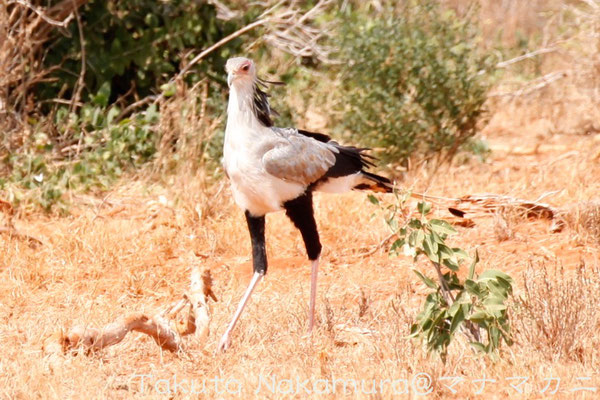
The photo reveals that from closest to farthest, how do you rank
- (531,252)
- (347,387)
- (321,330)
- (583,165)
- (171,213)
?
(347,387) → (321,330) → (531,252) → (171,213) → (583,165)

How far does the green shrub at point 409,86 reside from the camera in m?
7.57

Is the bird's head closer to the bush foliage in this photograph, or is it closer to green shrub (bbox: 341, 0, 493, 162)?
the bush foliage

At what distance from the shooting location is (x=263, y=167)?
4559mm

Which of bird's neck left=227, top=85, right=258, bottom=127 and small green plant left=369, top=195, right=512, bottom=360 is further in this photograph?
bird's neck left=227, top=85, right=258, bottom=127

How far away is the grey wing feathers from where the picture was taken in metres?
4.59

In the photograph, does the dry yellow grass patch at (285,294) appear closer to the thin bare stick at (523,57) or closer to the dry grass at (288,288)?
the dry grass at (288,288)

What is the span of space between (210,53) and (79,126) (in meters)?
1.32

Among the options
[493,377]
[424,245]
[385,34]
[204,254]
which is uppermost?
[385,34]

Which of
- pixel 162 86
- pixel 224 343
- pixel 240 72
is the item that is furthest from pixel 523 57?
pixel 224 343

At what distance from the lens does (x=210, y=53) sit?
839 cm

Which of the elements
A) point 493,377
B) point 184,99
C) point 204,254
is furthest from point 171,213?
point 493,377

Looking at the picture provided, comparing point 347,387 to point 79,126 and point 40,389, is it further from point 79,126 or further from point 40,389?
point 79,126

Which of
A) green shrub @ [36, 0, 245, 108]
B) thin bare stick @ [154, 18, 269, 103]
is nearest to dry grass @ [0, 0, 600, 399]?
thin bare stick @ [154, 18, 269, 103]

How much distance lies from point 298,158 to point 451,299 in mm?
1158
